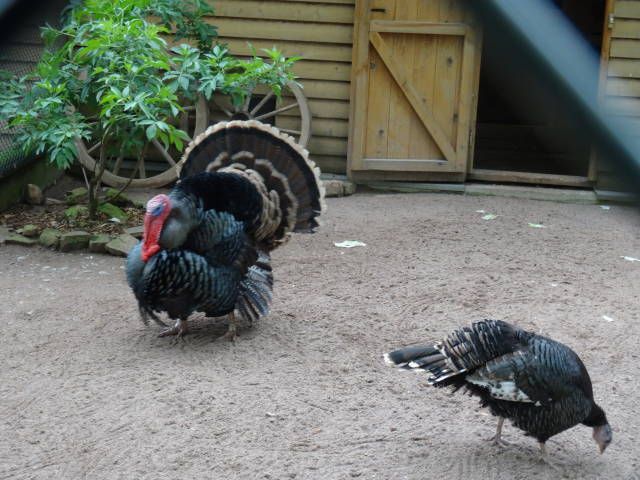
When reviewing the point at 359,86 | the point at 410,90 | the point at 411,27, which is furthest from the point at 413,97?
the point at 411,27

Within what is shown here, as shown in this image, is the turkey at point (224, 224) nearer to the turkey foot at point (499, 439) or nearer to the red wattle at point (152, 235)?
the red wattle at point (152, 235)

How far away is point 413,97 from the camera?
381 inches

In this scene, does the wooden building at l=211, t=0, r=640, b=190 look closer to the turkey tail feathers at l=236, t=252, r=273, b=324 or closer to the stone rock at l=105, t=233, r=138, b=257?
the stone rock at l=105, t=233, r=138, b=257

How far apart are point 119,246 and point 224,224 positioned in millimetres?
2188

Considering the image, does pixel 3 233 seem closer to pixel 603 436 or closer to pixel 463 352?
pixel 463 352

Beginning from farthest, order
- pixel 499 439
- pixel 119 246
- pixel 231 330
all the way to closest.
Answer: pixel 119 246 → pixel 231 330 → pixel 499 439

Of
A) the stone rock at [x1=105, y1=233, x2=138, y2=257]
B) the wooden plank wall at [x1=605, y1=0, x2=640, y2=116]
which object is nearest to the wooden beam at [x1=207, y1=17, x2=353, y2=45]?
the wooden plank wall at [x1=605, y1=0, x2=640, y2=116]

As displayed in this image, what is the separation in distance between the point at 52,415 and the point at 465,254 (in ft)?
13.9

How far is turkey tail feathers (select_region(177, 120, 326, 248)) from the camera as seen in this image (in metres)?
5.73

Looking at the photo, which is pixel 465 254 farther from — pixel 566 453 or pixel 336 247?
pixel 566 453

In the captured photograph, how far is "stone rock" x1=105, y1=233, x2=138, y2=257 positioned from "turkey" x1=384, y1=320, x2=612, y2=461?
3668mm

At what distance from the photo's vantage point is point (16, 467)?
3973 mm

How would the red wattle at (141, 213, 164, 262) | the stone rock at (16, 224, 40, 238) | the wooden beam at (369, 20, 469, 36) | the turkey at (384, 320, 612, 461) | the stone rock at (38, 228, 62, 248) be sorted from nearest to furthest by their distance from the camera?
the turkey at (384, 320, 612, 461), the red wattle at (141, 213, 164, 262), the stone rock at (38, 228, 62, 248), the stone rock at (16, 224, 40, 238), the wooden beam at (369, 20, 469, 36)

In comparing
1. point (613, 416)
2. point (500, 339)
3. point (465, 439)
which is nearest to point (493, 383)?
point (500, 339)
